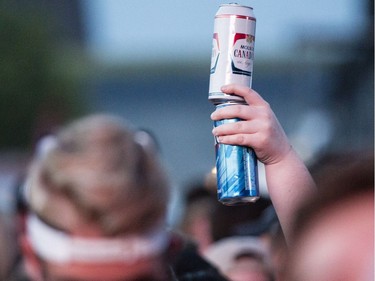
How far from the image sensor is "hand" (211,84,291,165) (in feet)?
7.42

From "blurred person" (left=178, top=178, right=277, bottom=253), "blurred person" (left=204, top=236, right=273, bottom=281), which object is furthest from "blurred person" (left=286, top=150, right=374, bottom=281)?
"blurred person" (left=178, top=178, right=277, bottom=253)

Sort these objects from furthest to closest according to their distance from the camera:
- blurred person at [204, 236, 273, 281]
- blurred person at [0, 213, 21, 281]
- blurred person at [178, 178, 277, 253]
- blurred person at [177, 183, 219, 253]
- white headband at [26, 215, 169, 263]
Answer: blurred person at [177, 183, 219, 253] < blurred person at [178, 178, 277, 253] < blurred person at [204, 236, 273, 281] < blurred person at [0, 213, 21, 281] < white headband at [26, 215, 169, 263]

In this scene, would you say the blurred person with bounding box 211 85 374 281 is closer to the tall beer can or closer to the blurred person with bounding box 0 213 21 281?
the tall beer can

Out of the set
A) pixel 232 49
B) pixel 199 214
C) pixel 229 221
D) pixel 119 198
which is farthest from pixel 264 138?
pixel 199 214

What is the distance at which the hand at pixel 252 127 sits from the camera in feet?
7.42

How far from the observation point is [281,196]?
225cm

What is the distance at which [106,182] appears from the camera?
2.42 m

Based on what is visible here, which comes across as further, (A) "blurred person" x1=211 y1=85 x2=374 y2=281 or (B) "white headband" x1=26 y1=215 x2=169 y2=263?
(B) "white headband" x1=26 y1=215 x2=169 y2=263

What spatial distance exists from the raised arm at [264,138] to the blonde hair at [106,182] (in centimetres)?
22

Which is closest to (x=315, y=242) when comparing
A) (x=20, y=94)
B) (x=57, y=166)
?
(x=57, y=166)

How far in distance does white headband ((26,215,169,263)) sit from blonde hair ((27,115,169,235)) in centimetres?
2

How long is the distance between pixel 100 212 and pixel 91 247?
7cm

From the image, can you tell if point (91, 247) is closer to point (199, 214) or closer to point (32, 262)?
point (32, 262)

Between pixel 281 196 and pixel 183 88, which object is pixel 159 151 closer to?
pixel 281 196
